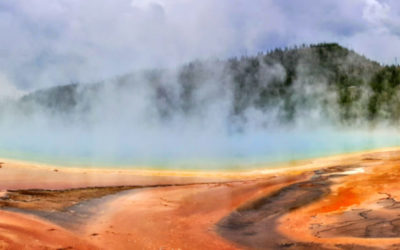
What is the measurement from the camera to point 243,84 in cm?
6512

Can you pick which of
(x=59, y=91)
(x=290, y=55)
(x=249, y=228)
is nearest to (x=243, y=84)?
(x=290, y=55)

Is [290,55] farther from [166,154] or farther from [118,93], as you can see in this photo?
[166,154]

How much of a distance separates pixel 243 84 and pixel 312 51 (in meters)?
16.4

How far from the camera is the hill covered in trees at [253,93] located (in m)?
51.5

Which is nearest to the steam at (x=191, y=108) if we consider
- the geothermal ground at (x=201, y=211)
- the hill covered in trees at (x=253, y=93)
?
the hill covered in trees at (x=253, y=93)

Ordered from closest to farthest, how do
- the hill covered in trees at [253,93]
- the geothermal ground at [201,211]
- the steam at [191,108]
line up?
1. the geothermal ground at [201,211]
2. the steam at [191,108]
3. the hill covered in trees at [253,93]

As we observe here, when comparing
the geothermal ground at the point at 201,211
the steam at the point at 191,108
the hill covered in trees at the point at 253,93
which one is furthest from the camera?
the hill covered in trees at the point at 253,93

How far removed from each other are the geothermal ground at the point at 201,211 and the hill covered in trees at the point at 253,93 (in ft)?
121

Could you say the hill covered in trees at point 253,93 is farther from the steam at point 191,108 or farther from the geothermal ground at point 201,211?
the geothermal ground at point 201,211

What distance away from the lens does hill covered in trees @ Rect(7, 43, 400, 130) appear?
51469 mm

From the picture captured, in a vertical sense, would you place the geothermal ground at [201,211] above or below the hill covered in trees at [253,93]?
below

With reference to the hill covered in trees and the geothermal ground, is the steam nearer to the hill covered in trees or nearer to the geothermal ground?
the hill covered in trees

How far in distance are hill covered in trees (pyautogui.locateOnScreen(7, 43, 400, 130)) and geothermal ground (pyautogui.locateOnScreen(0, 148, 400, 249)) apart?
121 feet

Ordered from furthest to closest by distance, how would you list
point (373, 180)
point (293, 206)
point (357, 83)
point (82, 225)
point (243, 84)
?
point (243, 84), point (357, 83), point (373, 180), point (293, 206), point (82, 225)
